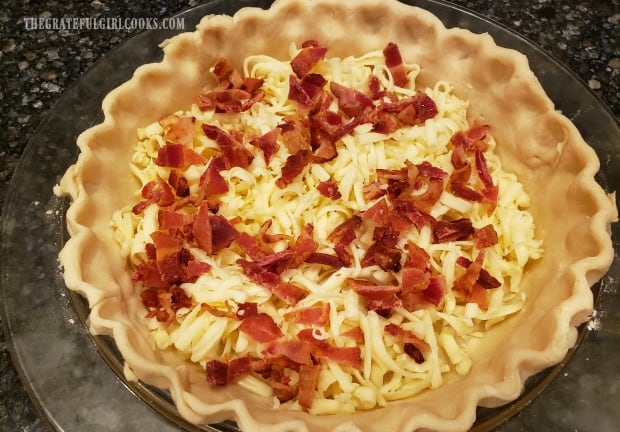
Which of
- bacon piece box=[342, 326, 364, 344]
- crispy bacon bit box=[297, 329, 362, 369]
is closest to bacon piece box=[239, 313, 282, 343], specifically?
crispy bacon bit box=[297, 329, 362, 369]

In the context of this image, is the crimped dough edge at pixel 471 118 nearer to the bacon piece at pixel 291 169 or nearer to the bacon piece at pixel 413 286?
the bacon piece at pixel 413 286

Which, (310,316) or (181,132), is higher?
(181,132)

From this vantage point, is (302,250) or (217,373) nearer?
(217,373)

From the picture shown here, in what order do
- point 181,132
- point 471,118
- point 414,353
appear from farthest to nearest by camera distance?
1. point 471,118
2. point 181,132
3. point 414,353

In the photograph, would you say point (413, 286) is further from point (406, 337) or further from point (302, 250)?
point (302, 250)

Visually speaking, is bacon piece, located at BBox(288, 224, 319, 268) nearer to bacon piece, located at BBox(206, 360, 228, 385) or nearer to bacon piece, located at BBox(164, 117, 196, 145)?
bacon piece, located at BBox(206, 360, 228, 385)

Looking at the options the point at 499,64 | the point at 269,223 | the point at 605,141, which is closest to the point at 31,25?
the point at 269,223

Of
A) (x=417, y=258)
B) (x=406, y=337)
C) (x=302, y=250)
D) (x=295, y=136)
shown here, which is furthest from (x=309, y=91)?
(x=406, y=337)
